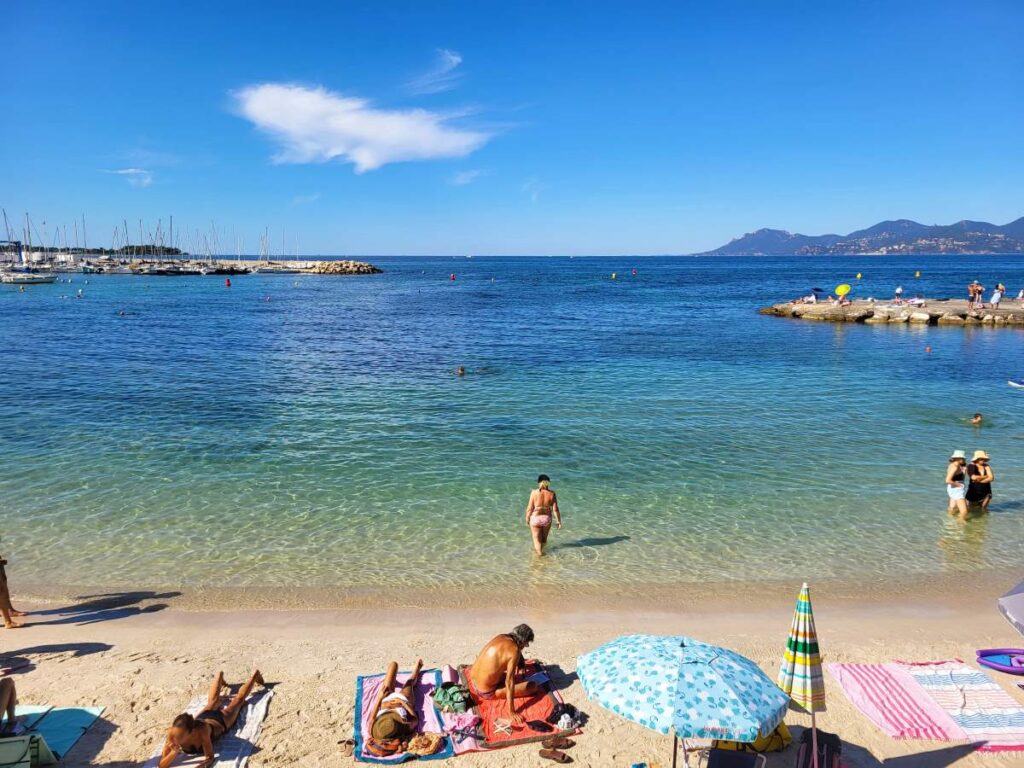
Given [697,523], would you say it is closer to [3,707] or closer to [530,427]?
[530,427]

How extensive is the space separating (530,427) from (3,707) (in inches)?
597

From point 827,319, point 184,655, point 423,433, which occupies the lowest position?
A: point 184,655

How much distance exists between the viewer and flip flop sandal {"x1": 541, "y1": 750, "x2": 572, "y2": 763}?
723 centimetres

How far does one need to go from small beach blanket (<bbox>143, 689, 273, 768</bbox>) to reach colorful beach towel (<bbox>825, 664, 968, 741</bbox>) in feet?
24.3

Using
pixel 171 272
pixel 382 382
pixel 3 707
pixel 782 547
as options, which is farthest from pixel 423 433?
pixel 171 272

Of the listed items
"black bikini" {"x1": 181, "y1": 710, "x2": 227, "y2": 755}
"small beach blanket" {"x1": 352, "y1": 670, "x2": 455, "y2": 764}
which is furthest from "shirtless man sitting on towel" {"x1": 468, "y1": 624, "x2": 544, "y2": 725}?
"black bikini" {"x1": 181, "y1": 710, "x2": 227, "y2": 755}

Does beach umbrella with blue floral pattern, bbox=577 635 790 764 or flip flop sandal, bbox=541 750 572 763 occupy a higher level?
beach umbrella with blue floral pattern, bbox=577 635 790 764

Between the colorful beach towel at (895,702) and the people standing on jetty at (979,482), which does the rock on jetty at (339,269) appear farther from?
the colorful beach towel at (895,702)

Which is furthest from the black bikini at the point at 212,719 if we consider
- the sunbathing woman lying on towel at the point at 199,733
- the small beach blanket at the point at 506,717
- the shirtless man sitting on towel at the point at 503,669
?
the shirtless man sitting on towel at the point at 503,669

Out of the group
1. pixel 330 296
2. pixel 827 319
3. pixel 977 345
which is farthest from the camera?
pixel 330 296

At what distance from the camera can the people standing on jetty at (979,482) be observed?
567 inches

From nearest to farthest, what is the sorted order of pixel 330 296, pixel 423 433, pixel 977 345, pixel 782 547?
pixel 782 547 → pixel 423 433 → pixel 977 345 → pixel 330 296

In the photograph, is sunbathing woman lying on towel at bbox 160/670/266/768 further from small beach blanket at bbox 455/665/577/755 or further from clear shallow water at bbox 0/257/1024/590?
clear shallow water at bbox 0/257/1024/590

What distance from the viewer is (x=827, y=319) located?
168 feet
